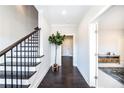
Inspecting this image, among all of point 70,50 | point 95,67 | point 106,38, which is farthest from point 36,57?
point 70,50

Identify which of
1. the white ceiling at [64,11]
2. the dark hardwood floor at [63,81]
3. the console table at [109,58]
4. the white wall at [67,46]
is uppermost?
the white ceiling at [64,11]

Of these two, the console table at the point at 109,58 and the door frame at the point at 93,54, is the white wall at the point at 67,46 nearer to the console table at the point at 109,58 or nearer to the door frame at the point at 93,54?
the console table at the point at 109,58

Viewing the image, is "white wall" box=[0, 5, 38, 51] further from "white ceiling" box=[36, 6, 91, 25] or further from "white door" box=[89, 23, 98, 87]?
"white door" box=[89, 23, 98, 87]

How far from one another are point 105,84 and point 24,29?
4.06 metres

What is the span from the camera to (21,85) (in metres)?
2.93

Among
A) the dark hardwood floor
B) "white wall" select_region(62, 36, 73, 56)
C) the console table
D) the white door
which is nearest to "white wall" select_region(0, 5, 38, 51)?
the dark hardwood floor

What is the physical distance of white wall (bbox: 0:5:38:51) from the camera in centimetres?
412

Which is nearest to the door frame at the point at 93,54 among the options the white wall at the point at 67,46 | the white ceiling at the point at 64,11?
the white ceiling at the point at 64,11

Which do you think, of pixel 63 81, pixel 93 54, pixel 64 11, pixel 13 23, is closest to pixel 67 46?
pixel 64 11

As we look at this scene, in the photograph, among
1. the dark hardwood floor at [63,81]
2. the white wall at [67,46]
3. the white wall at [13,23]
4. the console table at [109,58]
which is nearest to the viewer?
the white wall at [13,23]

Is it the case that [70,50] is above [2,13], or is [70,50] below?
below

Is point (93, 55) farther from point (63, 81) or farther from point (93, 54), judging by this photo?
point (63, 81)

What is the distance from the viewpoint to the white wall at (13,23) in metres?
4.12
